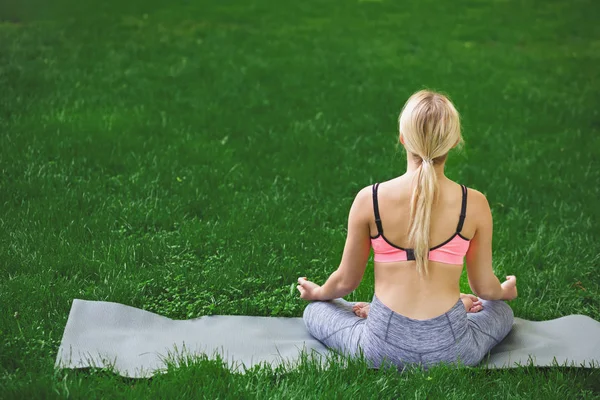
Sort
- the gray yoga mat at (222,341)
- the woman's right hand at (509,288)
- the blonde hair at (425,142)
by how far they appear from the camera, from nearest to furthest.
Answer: the blonde hair at (425,142)
the gray yoga mat at (222,341)
the woman's right hand at (509,288)

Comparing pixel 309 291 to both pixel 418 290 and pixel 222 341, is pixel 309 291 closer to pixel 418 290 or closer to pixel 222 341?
pixel 222 341

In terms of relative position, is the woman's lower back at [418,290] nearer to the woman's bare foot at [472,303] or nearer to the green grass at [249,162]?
the green grass at [249,162]

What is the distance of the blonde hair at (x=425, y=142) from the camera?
328 cm

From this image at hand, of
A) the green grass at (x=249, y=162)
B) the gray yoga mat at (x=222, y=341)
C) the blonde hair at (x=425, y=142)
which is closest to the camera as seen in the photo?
the blonde hair at (x=425, y=142)

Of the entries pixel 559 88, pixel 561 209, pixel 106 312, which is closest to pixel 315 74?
pixel 559 88

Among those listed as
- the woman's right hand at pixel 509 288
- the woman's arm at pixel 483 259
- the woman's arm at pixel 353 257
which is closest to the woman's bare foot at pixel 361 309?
the woman's arm at pixel 353 257

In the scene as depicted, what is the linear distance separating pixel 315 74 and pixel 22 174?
11.8 ft

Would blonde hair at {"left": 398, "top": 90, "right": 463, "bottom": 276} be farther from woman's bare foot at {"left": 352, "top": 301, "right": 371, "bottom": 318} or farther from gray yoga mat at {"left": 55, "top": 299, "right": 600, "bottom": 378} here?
gray yoga mat at {"left": 55, "top": 299, "right": 600, "bottom": 378}

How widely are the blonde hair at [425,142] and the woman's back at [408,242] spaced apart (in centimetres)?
6

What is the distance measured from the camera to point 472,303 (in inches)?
152

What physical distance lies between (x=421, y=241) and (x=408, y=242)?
0.24ft

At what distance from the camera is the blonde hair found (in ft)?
10.8

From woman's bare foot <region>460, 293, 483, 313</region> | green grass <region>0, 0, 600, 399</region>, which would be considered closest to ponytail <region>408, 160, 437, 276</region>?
green grass <region>0, 0, 600, 399</region>

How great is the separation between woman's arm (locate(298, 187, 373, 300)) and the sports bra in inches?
2.0
